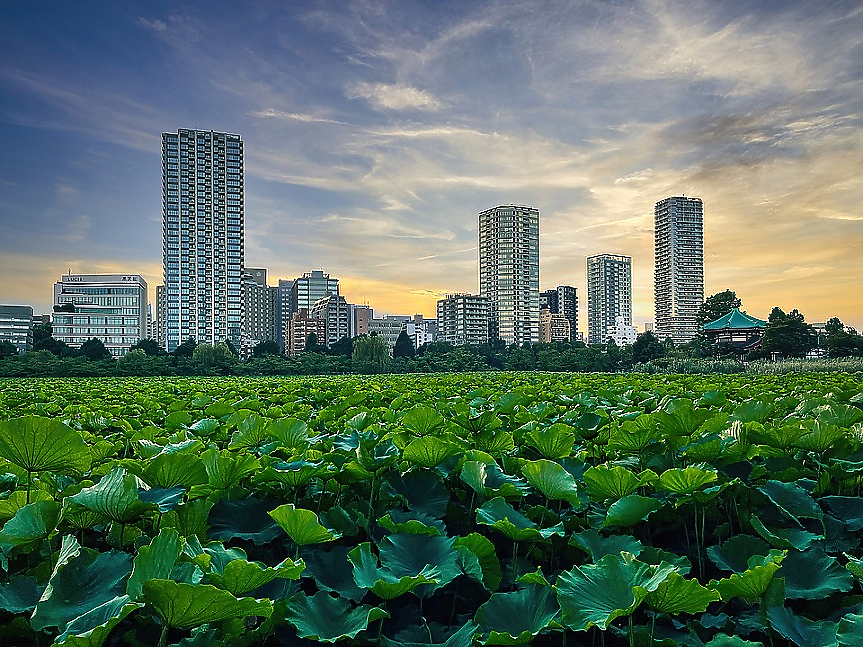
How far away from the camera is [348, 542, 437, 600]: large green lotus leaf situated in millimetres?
900

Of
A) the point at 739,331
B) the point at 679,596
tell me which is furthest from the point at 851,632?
the point at 739,331

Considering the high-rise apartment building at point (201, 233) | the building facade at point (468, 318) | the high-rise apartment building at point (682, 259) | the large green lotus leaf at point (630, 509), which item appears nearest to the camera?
the large green lotus leaf at point (630, 509)

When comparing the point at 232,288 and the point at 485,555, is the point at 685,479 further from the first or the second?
the point at 232,288

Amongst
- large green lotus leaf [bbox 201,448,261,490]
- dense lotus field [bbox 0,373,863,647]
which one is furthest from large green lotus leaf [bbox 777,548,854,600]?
large green lotus leaf [bbox 201,448,261,490]

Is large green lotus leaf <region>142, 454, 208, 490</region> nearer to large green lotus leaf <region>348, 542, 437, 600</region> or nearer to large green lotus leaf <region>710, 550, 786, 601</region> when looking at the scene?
large green lotus leaf <region>348, 542, 437, 600</region>

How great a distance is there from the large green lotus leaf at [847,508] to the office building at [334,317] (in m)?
73.4

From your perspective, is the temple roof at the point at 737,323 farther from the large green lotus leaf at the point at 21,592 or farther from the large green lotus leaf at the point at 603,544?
the large green lotus leaf at the point at 21,592

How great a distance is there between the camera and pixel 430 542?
3.53ft

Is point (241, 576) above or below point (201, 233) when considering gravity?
below

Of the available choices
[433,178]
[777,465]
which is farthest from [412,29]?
[777,465]

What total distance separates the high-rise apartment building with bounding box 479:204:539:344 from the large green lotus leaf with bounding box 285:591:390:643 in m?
71.2

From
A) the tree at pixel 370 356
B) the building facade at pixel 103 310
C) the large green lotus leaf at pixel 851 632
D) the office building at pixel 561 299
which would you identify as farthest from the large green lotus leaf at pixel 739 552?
the office building at pixel 561 299

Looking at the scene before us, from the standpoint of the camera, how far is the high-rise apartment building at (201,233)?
58656mm

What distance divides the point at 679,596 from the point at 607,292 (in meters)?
101
